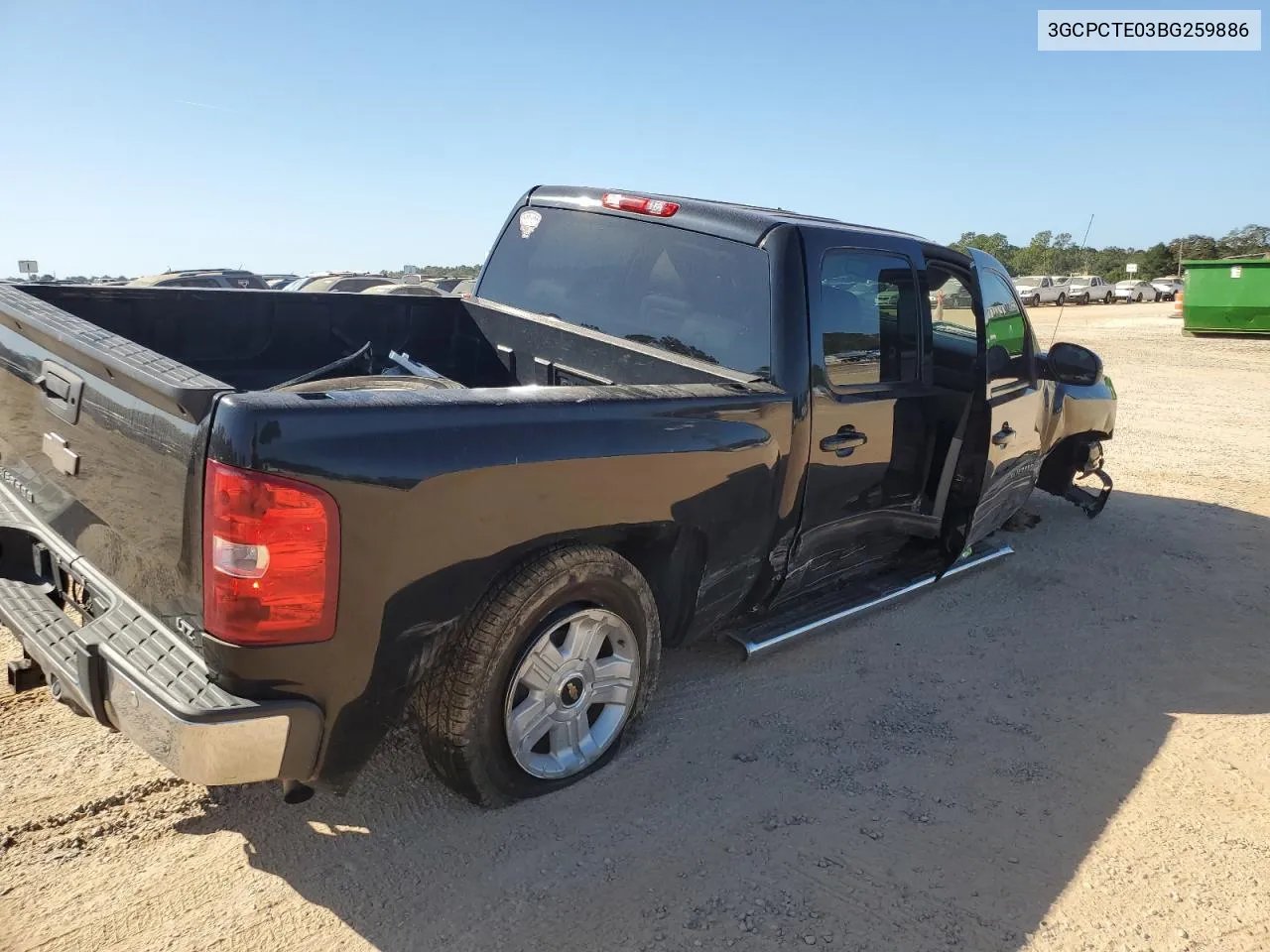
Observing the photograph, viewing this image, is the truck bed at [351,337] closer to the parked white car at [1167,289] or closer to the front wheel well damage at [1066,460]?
the front wheel well damage at [1066,460]

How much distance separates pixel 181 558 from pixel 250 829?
1015 mm

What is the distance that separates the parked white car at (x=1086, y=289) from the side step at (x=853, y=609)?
43256 mm

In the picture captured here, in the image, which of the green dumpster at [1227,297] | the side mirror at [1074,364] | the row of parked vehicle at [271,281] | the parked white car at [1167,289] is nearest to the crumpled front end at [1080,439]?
the side mirror at [1074,364]

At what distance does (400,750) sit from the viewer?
321cm

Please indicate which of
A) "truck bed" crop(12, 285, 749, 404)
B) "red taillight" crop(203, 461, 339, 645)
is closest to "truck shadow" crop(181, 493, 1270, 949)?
"red taillight" crop(203, 461, 339, 645)

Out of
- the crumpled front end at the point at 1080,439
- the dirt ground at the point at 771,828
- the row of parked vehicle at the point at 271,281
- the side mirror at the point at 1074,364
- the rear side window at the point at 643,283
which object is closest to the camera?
the dirt ground at the point at 771,828

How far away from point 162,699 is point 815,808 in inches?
80.1

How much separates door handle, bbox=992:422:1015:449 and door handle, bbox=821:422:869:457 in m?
1.20

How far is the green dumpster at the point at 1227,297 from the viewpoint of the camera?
70.6 ft

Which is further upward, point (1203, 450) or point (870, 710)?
point (1203, 450)

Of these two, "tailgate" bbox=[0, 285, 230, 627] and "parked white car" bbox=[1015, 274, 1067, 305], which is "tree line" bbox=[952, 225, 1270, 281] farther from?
"tailgate" bbox=[0, 285, 230, 627]

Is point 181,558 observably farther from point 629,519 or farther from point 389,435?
point 629,519

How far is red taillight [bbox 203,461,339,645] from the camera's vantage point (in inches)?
81.8

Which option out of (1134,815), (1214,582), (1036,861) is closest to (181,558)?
(1036,861)
